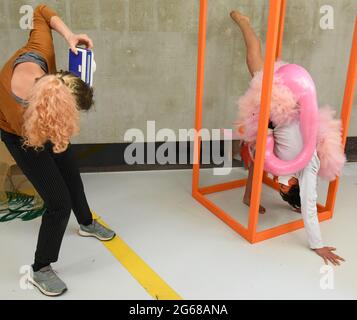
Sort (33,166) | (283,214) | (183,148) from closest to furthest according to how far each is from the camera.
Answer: (33,166), (283,214), (183,148)

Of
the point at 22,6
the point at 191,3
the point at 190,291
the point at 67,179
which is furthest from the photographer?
the point at 191,3

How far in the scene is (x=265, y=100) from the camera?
2.12m

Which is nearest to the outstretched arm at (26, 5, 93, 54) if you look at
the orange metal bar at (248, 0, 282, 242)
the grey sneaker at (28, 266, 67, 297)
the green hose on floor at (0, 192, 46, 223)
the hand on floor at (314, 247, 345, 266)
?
the orange metal bar at (248, 0, 282, 242)

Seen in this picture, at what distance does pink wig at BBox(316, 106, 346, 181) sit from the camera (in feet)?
7.70

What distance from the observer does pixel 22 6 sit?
2.96 metres

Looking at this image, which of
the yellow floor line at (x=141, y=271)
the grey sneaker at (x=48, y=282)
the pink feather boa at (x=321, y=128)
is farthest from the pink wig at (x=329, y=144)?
the grey sneaker at (x=48, y=282)

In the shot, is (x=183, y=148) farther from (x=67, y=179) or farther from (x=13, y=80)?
(x=13, y=80)

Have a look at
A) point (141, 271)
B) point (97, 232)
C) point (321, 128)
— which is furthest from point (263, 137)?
point (97, 232)

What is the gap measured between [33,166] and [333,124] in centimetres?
178

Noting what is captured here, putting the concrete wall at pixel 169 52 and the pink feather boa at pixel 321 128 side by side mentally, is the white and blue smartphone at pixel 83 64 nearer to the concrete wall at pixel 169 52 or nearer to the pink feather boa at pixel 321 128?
the pink feather boa at pixel 321 128

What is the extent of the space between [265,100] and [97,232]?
1309mm

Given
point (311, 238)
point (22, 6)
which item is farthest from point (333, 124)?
point (22, 6)
